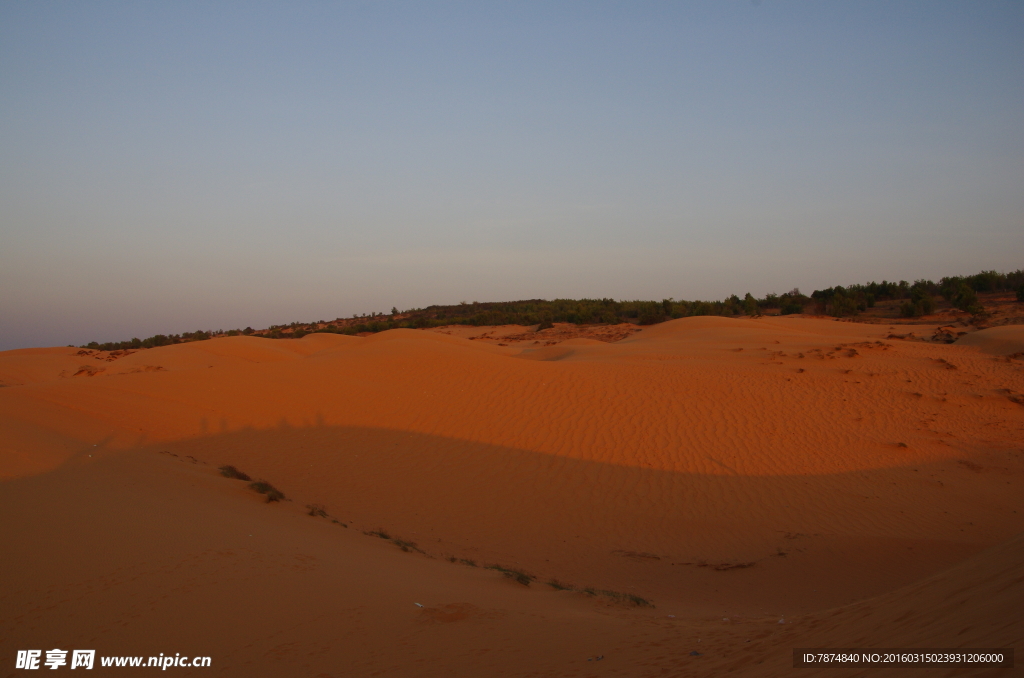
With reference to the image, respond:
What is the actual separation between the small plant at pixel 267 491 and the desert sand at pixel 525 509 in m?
0.14

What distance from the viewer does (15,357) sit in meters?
22.8

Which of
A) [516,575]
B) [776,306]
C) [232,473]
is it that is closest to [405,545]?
[516,575]

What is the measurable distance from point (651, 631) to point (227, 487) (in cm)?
594

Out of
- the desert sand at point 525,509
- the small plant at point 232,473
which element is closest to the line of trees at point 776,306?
the desert sand at point 525,509

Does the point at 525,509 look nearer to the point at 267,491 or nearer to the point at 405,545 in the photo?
the point at 405,545

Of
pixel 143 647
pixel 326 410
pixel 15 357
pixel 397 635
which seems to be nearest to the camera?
pixel 143 647

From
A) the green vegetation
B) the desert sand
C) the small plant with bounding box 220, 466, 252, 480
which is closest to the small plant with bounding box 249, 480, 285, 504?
the desert sand

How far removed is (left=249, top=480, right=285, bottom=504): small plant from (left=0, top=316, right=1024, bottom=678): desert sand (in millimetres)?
144

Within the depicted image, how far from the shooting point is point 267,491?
814 cm

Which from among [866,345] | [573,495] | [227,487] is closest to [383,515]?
[227,487]

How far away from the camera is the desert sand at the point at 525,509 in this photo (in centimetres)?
420

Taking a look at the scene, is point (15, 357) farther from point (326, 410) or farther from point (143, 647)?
point (143, 647)

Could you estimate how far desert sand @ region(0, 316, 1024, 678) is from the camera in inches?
165

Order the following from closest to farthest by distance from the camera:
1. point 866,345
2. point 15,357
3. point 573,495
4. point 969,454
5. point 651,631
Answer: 1. point 651,631
2. point 573,495
3. point 969,454
4. point 866,345
5. point 15,357
